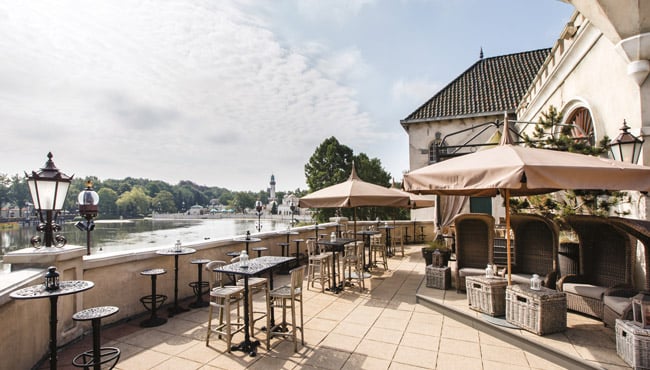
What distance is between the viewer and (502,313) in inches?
165

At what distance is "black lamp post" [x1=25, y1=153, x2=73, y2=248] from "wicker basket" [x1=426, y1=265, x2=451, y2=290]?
5862mm

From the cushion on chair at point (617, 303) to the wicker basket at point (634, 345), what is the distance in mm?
445

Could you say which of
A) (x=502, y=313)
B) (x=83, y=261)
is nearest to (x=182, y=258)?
(x=83, y=261)

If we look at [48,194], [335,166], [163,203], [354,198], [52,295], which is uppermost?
[335,166]

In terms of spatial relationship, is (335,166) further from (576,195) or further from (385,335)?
(385,335)

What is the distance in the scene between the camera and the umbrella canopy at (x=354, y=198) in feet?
20.8

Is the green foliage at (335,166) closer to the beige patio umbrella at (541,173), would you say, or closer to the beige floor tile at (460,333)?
the beige floor tile at (460,333)

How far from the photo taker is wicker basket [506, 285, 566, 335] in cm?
356

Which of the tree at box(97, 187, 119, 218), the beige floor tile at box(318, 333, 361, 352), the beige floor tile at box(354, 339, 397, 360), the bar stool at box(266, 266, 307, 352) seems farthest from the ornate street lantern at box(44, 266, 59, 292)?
the tree at box(97, 187, 119, 218)

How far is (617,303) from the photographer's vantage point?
138 inches

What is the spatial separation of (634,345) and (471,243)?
2779 mm

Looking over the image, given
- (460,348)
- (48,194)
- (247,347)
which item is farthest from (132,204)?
(460,348)

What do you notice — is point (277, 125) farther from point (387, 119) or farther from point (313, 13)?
point (313, 13)

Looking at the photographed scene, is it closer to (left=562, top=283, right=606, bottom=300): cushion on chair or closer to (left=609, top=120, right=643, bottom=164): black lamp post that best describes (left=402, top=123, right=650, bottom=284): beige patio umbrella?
(left=609, top=120, right=643, bottom=164): black lamp post
